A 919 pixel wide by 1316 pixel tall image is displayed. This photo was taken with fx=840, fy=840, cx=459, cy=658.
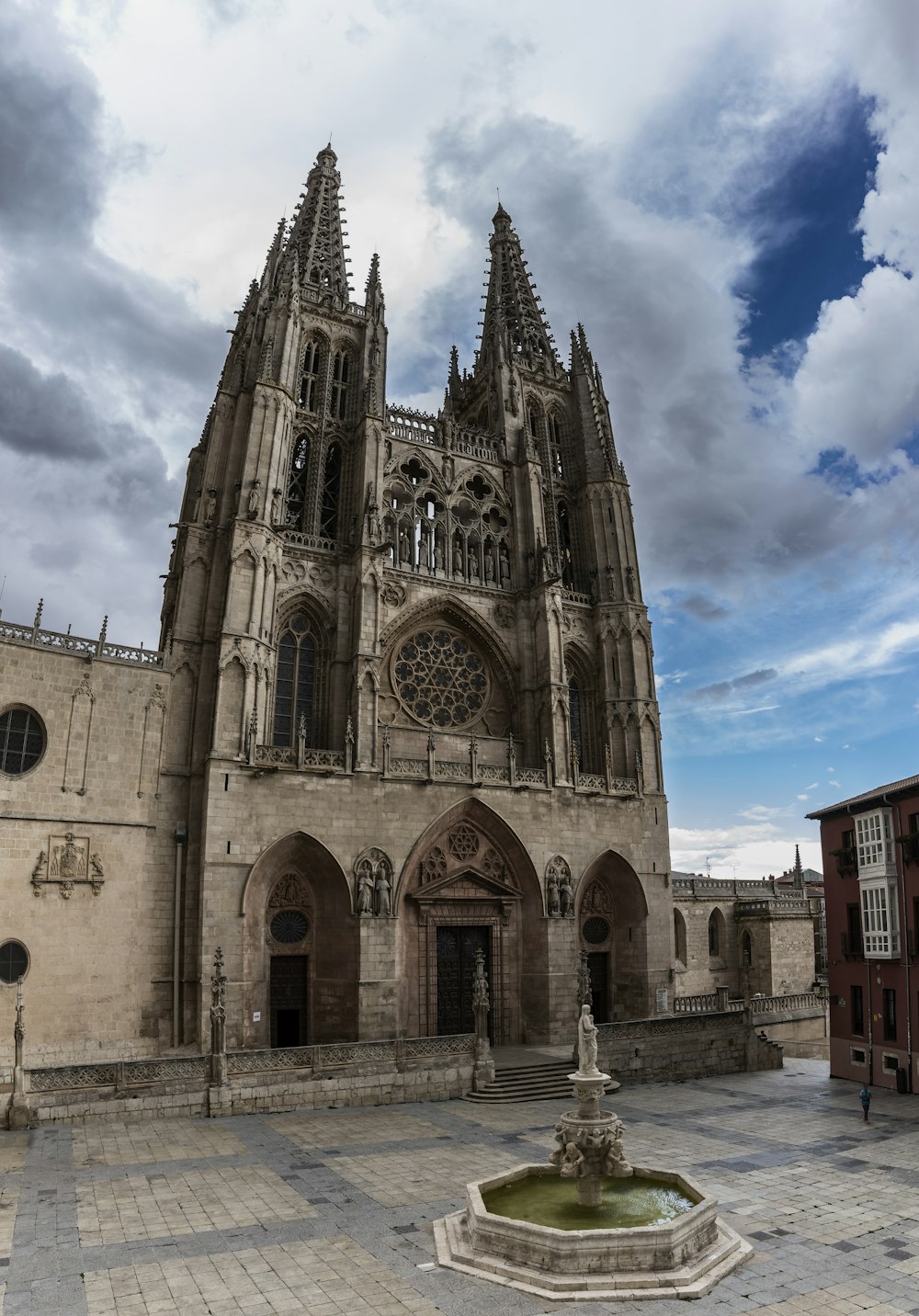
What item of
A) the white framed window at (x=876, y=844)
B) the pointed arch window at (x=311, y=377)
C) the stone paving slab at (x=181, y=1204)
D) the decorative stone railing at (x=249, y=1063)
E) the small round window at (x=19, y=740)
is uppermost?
the pointed arch window at (x=311, y=377)

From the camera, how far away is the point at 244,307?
34.9m

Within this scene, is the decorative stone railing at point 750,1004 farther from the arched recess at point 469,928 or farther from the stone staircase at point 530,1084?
the stone staircase at point 530,1084

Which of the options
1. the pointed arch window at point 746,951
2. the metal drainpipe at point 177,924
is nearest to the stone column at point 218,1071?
the metal drainpipe at point 177,924

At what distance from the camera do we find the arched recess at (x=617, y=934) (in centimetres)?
2891

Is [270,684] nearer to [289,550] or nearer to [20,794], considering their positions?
[289,550]

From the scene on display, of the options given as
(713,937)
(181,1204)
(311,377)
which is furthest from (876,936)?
(311,377)

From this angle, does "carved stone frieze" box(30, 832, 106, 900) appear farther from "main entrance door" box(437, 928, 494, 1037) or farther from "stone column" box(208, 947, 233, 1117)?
"main entrance door" box(437, 928, 494, 1037)

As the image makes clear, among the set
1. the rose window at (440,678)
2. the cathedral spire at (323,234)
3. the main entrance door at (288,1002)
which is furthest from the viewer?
the cathedral spire at (323,234)

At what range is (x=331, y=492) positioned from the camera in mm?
32344

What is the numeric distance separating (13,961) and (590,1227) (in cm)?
1632

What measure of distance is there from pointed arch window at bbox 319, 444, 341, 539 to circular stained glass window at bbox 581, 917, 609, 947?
1678cm

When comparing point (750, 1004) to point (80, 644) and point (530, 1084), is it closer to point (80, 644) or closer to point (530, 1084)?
point (530, 1084)

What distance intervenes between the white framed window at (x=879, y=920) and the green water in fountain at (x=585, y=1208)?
46.1 ft

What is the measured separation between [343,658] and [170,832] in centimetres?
774
